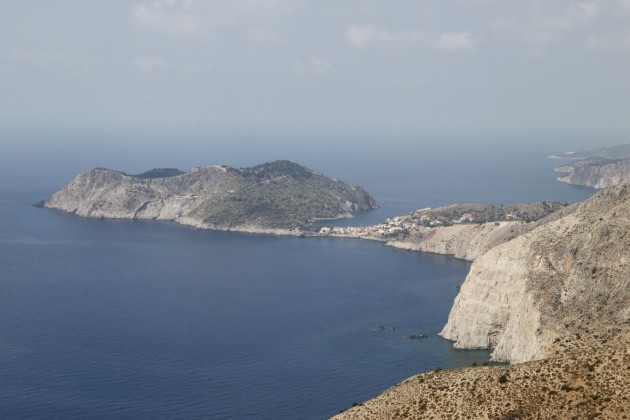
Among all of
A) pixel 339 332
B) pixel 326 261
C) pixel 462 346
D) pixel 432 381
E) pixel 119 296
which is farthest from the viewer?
pixel 326 261

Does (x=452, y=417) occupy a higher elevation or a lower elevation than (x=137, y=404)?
higher

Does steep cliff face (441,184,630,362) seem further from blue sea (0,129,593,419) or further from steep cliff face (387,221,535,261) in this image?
steep cliff face (387,221,535,261)

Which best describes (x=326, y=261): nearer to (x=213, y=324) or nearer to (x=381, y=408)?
(x=213, y=324)

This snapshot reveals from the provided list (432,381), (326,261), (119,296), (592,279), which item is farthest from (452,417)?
(326,261)

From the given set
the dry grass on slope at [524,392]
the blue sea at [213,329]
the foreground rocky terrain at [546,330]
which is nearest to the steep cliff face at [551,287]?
the foreground rocky terrain at [546,330]

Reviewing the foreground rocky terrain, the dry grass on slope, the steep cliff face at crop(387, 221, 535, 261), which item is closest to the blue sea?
the steep cliff face at crop(387, 221, 535, 261)

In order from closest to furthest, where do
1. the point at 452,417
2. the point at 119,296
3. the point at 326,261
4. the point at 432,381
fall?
1. the point at 452,417
2. the point at 432,381
3. the point at 119,296
4. the point at 326,261
